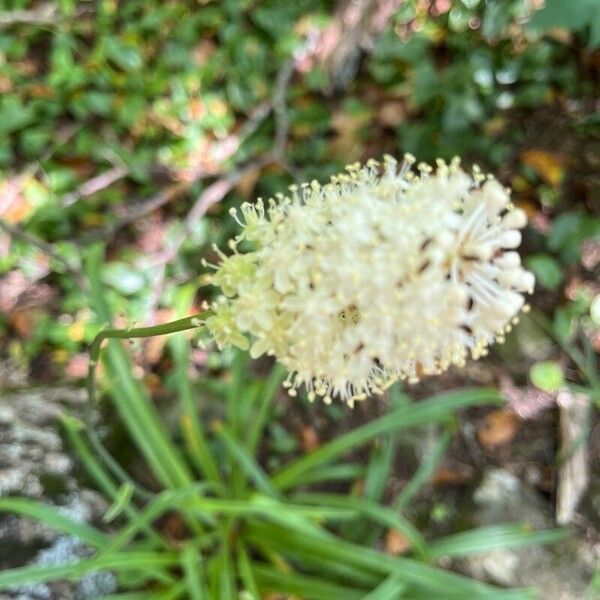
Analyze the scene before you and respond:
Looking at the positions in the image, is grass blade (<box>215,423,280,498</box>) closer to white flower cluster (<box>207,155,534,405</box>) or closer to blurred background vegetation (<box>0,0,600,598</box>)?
blurred background vegetation (<box>0,0,600,598</box>)

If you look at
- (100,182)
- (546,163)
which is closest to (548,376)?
(546,163)

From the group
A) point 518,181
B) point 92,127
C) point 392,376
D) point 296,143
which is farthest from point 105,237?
point 392,376

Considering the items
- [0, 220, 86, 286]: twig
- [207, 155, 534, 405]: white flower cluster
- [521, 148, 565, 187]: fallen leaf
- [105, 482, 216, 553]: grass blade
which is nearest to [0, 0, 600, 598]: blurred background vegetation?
[521, 148, 565, 187]: fallen leaf

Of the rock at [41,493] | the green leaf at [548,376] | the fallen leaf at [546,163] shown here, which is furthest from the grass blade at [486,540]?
the fallen leaf at [546,163]

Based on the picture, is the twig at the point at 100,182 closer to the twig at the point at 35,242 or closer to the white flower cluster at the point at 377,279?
the twig at the point at 35,242

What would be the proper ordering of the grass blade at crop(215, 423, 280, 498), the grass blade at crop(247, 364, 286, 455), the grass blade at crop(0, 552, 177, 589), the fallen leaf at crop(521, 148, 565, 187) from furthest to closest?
the fallen leaf at crop(521, 148, 565, 187), the grass blade at crop(247, 364, 286, 455), the grass blade at crop(215, 423, 280, 498), the grass blade at crop(0, 552, 177, 589)
